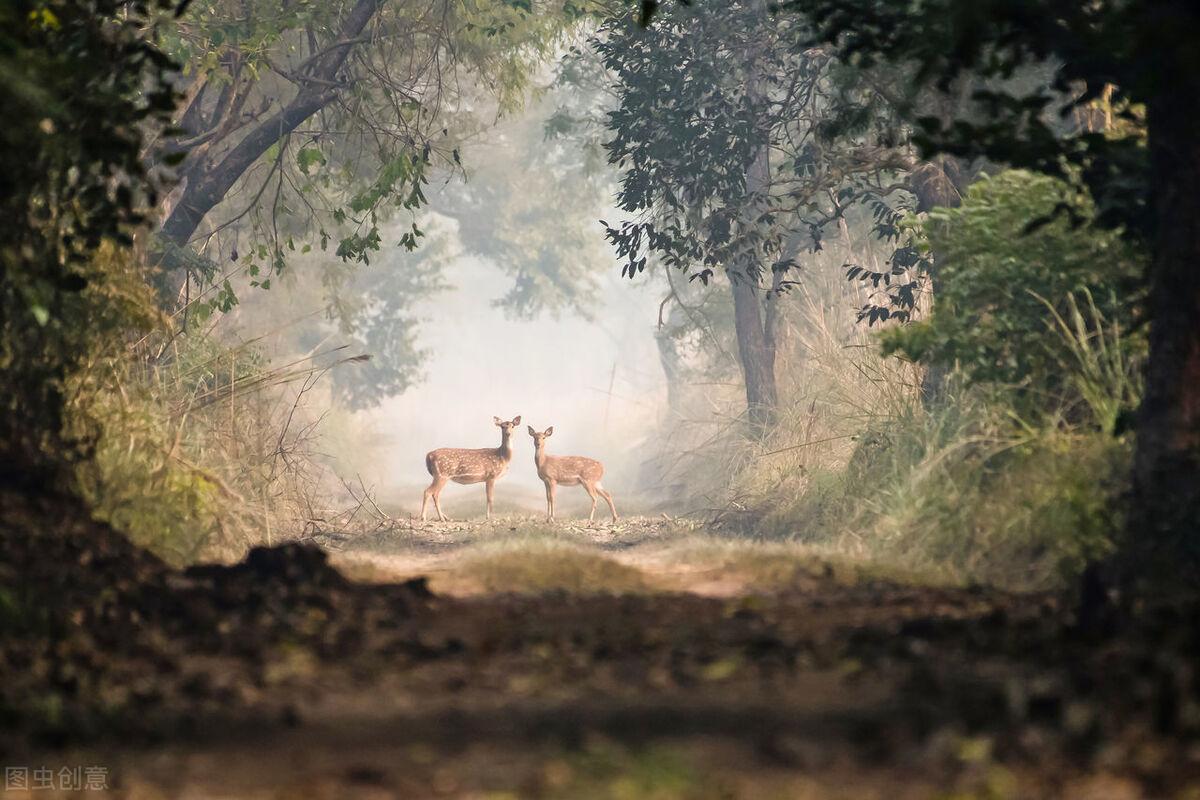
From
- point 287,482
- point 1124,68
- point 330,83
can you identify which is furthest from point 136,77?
point 330,83

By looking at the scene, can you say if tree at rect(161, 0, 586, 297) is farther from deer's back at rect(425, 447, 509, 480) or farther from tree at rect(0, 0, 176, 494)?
tree at rect(0, 0, 176, 494)

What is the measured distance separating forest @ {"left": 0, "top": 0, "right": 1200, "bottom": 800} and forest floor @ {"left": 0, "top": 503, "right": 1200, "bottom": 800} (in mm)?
21

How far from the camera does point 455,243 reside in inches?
3573

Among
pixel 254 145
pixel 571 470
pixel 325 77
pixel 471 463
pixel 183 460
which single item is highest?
pixel 325 77

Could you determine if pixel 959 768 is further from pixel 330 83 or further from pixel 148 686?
pixel 330 83

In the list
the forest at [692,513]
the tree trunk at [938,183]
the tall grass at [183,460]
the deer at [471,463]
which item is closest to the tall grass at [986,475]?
the forest at [692,513]

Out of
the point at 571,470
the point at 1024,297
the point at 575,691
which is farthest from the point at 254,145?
the point at 575,691

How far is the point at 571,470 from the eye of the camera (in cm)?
2198

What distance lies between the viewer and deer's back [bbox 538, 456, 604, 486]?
2192 centimetres

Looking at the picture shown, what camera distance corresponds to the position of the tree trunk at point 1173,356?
7.29 m

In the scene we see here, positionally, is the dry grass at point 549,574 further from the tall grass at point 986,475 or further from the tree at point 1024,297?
the tree at point 1024,297

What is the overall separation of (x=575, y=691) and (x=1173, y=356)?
4.04m

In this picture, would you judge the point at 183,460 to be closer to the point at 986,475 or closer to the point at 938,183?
the point at 986,475

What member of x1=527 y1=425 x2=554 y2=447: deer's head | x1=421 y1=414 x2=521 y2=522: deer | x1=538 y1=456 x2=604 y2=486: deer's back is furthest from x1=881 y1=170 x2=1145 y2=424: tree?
x1=421 y1=414 x2=521 y2=522: deer
